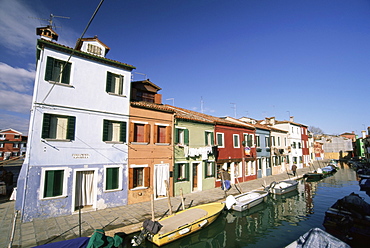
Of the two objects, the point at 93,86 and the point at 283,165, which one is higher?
the point at 93,86

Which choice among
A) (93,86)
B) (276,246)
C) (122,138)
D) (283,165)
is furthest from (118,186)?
(283,165)

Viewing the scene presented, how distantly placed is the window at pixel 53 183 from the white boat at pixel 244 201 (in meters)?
11.2

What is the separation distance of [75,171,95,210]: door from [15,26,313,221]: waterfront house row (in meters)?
0.06

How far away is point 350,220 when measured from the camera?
10.7m

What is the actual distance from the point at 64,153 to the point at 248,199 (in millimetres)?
14196

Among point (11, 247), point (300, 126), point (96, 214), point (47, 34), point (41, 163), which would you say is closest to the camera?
point (11, 247)

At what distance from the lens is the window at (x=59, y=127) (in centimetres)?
1119

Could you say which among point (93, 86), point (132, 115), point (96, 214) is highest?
point (93, 86)

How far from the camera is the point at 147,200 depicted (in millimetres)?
14648

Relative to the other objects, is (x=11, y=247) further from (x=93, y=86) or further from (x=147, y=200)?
(x=93, y=86)

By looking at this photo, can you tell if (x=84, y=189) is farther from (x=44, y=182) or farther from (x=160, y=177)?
(x=160, y=177)

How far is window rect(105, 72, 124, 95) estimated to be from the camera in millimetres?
13923

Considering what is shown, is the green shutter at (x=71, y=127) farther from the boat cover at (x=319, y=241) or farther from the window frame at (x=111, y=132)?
the boat cover at (x=319, y=241)

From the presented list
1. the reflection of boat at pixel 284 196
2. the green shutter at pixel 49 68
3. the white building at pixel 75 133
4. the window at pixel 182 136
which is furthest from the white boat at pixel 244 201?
the green shutter at pixel 49 68
